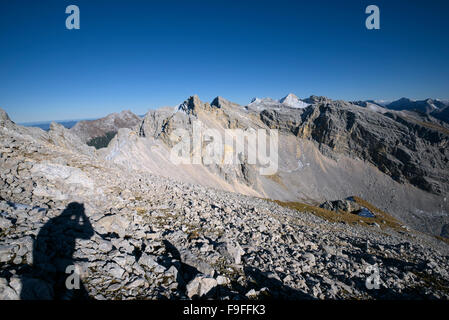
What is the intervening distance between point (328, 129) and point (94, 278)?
14162 centimetres

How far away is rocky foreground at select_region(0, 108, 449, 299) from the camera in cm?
512

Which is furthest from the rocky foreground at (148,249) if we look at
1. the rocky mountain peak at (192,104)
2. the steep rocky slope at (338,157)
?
the rocky mountain peak at (192,104)

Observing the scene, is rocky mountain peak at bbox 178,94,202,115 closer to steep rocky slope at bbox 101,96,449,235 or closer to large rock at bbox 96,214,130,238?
steep rocky slope at bbox 101,96,449,235

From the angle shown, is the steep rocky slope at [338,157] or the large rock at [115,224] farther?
the steep rocky slope at [338,157]

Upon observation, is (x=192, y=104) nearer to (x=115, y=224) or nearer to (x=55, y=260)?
(x=115, y=224)

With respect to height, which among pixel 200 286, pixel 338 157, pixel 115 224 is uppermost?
pixel 338 157

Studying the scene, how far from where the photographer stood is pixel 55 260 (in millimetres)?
5156

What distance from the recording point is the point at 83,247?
6.04m

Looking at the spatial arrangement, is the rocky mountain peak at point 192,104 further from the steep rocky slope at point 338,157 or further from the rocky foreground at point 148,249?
the rocky foreground at point 148,249

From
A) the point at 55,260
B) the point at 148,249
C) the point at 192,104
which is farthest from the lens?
A: the point at 192,104

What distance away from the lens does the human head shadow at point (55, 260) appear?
13.3ft

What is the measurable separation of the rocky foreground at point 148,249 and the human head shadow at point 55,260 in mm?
25

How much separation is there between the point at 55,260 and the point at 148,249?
2.99 metres

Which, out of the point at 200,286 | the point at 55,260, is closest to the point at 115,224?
the point at 55,260
